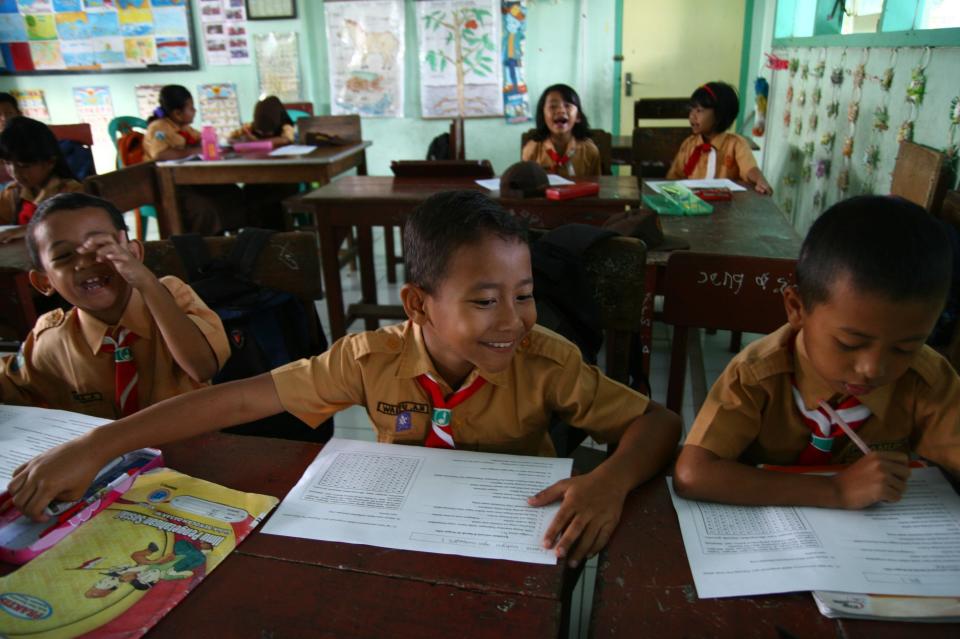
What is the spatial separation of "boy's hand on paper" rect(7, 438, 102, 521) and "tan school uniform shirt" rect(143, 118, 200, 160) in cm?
337

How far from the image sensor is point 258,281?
5.09ft

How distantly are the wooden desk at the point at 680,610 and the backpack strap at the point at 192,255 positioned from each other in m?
1.20

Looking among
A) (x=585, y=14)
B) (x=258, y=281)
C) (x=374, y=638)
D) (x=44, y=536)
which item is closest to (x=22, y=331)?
(x=258, y=281)

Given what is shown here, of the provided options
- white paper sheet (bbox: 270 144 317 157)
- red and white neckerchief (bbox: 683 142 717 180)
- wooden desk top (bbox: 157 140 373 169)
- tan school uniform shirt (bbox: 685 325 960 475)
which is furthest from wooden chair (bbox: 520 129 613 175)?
tan school uniform shirt (bbox: 685 325 960 475)

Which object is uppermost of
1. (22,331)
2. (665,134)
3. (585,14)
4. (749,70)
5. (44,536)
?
(585,14)

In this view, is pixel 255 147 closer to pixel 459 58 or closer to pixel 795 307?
pixel 459 58

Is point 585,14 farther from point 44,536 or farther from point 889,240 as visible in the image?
point 44,536

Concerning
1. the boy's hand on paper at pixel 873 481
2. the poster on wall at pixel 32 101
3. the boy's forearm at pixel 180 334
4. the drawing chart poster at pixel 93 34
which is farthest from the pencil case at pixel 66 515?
the poster on wall at pixel 32 101

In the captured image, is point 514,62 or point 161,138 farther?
point 514,62

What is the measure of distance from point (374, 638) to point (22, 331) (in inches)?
72.9

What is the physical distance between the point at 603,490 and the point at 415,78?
5206 millimetres

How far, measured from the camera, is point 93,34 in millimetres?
5617

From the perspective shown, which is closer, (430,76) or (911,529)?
(911,529)

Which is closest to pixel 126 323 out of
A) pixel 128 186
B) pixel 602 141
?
pixel 128 186
